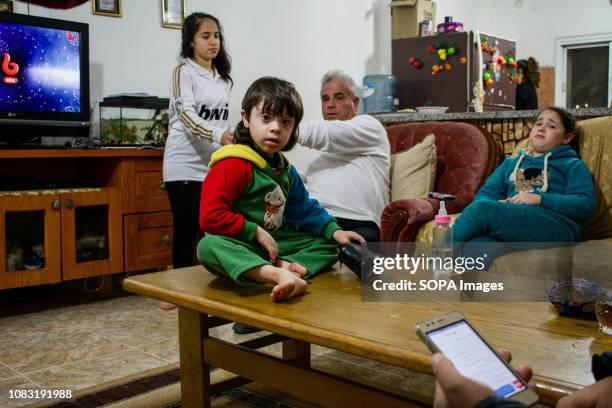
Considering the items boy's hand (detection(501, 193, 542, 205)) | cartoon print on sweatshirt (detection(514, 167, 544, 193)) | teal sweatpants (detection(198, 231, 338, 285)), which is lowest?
teal sweatpants (detection(198, 231, 338, 285))

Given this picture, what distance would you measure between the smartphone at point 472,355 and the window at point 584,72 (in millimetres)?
6822

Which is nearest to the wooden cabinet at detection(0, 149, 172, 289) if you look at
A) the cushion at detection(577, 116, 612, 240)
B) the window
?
the cushion at detection(577, 116, 612, 240)

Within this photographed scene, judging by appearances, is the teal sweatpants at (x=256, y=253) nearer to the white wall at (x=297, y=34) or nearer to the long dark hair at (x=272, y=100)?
the long dark hair at (x=272, y=100)

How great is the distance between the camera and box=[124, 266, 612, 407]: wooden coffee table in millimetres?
1128

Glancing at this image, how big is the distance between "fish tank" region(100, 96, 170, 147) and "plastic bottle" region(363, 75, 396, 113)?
2.09 m

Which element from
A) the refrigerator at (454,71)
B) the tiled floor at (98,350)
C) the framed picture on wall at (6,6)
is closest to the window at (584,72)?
the refrigerator at (454,71)

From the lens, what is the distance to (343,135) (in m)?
2.77

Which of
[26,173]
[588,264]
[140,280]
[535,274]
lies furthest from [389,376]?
[26,173]

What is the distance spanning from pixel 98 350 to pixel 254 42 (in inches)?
110

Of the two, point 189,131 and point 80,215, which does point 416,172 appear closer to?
point 189,131

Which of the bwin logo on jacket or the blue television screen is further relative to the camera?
the bwin logo on jacket

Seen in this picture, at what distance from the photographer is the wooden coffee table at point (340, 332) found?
1.13 meters

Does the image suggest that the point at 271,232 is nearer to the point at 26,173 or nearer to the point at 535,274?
the point at 535,274

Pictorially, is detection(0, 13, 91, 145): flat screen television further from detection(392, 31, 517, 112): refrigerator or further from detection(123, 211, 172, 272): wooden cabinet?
detection(392, 31, 517, 112): refrigerator
